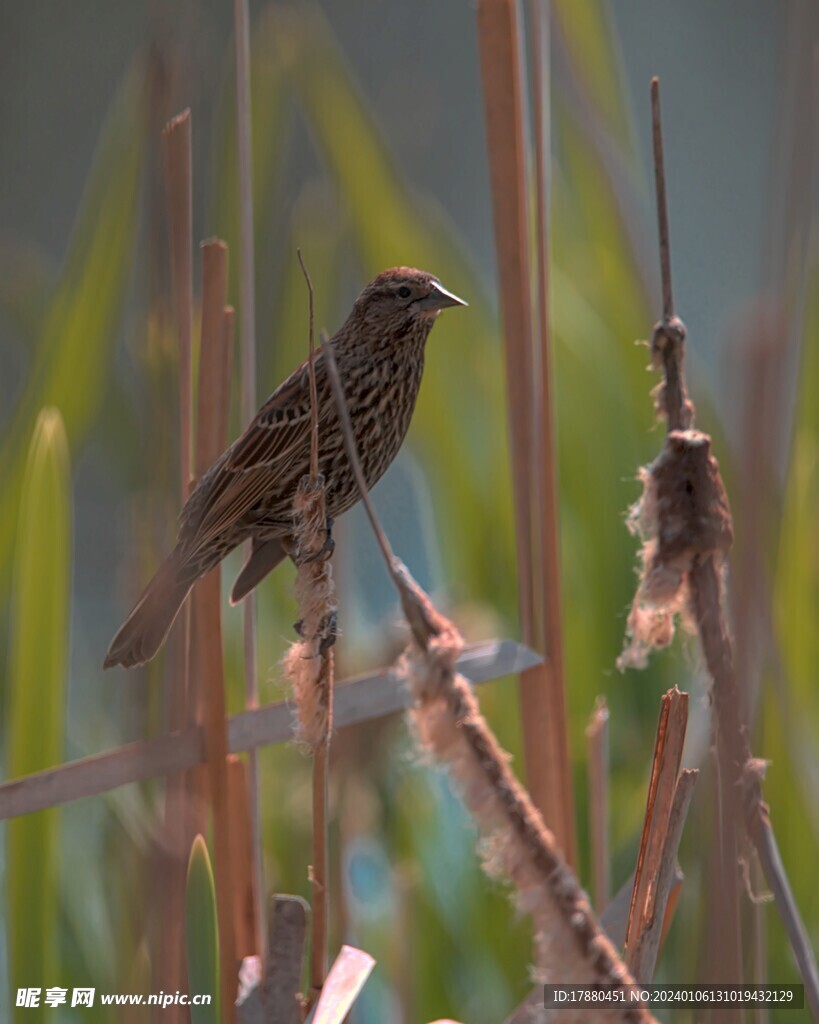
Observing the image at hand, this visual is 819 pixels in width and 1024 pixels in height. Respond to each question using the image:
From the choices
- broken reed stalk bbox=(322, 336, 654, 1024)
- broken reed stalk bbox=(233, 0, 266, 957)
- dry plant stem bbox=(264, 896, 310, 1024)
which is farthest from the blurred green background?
broken reed stalk bbox=(322, 336, 654, 1024)

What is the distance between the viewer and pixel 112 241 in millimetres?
1509

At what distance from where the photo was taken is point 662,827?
3.12 ft

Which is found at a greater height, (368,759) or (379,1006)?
(368,759)

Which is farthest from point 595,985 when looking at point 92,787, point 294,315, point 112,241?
point 294,315

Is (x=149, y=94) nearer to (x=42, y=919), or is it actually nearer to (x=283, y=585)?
(x=283, y=585)

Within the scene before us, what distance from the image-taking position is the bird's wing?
1436mm

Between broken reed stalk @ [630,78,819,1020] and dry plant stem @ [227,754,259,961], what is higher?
broken reed stalk @ [630,78,819,1020]

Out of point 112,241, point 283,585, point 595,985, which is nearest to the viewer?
point 595,985

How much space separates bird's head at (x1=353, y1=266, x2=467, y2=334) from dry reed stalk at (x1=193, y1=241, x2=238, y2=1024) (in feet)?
1.01

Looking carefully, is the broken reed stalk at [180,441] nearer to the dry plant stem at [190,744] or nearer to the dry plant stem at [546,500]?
the dry plant stem at [190,744]

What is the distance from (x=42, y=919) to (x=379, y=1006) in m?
0.54

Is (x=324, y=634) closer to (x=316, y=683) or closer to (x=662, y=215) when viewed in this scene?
(x=316, y=683)

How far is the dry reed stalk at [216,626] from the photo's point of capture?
1239 millimetres

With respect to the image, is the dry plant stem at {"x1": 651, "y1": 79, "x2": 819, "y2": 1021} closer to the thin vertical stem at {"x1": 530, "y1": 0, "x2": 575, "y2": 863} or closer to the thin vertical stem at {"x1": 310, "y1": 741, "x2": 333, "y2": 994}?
the thin vertical stem at {"x1": 310, "y1": 741, "x2": 333, "y2": 994}
